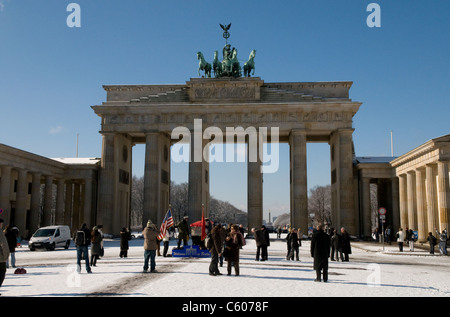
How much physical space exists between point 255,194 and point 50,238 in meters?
24.2

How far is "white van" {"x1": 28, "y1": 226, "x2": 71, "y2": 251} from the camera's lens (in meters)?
31.6

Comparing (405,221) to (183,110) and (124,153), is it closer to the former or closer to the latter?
(183,110)

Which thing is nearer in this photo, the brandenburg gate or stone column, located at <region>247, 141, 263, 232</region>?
the brandenburg gate

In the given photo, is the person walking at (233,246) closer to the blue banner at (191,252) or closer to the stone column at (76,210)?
the blue banner at (191,252)

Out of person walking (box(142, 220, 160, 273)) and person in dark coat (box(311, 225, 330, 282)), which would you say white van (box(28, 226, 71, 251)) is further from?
person in dark coat (box(311, 225, 330, 282))

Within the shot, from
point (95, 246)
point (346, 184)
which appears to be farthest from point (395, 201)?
point (95, 246)

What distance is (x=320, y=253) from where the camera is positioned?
585 inches

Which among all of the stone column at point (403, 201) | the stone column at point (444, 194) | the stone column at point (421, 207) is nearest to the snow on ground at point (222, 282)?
the stone column at point (444, 194)

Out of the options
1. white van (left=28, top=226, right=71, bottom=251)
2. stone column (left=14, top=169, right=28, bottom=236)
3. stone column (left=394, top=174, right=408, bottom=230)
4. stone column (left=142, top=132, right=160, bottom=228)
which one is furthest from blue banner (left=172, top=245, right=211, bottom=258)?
stone column (left=394, top=174, right=408, bottom=230)

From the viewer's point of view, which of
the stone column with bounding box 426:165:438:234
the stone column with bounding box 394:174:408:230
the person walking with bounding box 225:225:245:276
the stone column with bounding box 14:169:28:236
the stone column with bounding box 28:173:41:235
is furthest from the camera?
the stone column with bounding box 28:173:41:235

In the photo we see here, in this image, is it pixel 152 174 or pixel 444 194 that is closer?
pixel 444 194

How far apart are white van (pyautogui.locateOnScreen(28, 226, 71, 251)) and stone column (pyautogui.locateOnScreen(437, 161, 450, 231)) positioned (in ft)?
93.8

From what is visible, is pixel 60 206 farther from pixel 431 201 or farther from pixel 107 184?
pixel 431 201
